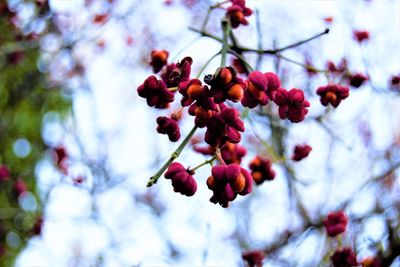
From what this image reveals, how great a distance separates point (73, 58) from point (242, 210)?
8.00ft

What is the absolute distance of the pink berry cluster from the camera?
47.6 inches

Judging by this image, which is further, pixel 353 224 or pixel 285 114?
pixel 353 224

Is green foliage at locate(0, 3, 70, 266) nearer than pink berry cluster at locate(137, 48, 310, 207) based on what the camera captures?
No

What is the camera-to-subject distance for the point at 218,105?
4.19ft

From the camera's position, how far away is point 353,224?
10.6ft

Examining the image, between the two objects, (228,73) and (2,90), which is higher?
(2,90)

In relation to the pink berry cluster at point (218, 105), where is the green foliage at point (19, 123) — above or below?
above

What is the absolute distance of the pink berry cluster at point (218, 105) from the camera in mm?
1209

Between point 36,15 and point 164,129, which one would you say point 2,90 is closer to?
point 36,15

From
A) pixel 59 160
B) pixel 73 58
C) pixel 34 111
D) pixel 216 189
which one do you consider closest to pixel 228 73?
pixel 216 189

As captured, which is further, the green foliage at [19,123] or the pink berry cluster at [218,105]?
the green foliage at [19,123]

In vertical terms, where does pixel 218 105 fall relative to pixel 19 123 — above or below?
below

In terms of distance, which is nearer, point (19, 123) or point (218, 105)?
point (218, 105)

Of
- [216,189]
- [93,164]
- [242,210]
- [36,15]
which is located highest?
[36,15]
